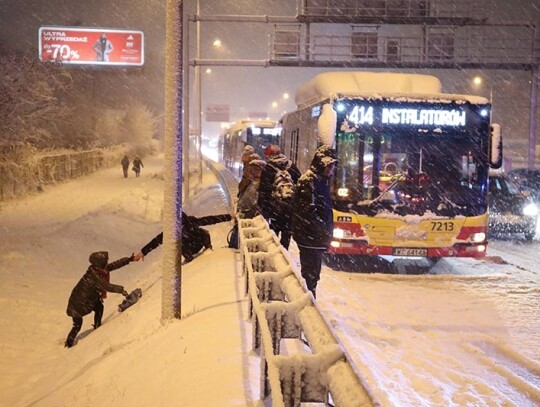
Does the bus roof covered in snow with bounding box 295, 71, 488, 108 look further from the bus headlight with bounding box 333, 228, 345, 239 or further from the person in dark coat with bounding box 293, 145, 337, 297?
the person in dark coat with bounding box 293, 145, 337, 297

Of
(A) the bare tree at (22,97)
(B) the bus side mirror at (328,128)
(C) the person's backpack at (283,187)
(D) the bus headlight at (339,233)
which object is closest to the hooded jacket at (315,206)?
(C) the person's backpack at (283,187)

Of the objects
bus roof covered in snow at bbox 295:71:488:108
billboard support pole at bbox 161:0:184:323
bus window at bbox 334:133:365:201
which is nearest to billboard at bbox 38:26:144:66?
bus roof covered in snow at bbox 295:71:488:108

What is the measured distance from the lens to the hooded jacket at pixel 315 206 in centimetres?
784

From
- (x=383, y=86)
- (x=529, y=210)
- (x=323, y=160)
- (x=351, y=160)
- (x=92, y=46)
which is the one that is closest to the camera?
(x=323, y=160)

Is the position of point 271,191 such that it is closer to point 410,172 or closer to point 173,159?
point 173,159

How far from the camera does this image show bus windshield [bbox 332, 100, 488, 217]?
1177 centimetres

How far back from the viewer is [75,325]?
10.2m

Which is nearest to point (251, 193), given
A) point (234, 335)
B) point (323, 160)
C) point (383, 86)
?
point (383, 86)

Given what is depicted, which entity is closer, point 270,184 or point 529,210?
point 270,184

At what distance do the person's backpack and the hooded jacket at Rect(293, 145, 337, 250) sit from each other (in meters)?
1.97

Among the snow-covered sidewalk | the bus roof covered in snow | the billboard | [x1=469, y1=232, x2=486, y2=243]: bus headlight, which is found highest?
the billboard

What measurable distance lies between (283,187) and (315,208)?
215 cm

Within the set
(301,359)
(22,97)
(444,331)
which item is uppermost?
(22,97)

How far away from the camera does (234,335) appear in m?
6.53
